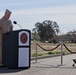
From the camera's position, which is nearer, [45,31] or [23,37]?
[23,37]

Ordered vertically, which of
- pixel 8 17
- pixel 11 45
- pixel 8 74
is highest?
pixel 8 17

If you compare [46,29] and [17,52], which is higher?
[46,29]

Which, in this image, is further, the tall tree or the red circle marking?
the tall tree

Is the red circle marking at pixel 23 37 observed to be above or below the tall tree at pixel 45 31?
below

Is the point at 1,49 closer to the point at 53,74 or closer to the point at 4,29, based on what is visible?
the point at 4,29

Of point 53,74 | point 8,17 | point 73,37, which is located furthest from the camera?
point 73,37

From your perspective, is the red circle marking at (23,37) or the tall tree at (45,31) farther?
the tall tree at (45,31)

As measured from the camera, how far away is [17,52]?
1428cm

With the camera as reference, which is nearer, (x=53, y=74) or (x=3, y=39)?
(x=53, y=74)

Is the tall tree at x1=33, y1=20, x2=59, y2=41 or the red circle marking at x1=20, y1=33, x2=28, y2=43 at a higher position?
the tall tree at x1=33, y1=20, x2=59, y2=41

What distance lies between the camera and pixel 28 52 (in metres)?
14.6

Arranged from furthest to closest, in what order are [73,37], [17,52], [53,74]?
[73,37]
[17,52]
[53,74]

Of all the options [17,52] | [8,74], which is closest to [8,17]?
[17,52]

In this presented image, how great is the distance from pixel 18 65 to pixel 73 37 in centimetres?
10914
